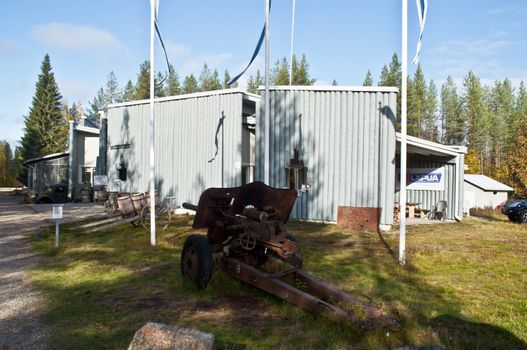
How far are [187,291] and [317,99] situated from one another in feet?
38.5

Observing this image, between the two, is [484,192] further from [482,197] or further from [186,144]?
[186,144]

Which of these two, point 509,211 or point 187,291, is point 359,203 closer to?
point 509,211

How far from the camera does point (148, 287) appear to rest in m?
7.21

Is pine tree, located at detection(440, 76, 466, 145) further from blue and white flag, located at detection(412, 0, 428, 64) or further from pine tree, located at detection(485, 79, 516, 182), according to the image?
blue and white flag, located at detection(412, 0, 428, 64)

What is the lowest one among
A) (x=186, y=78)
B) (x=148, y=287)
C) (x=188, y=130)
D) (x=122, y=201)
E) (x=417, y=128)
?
(x=148, y=287)

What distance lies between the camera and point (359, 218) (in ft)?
50.9

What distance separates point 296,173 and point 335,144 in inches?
75.4

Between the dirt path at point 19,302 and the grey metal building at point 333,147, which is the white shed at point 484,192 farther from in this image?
the dirt path at point 19,302

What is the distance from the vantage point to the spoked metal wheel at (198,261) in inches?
257

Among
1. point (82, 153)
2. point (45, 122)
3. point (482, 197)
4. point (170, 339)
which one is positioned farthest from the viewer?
point (45, 122)

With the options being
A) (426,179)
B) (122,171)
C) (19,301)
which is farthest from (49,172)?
(19,301)

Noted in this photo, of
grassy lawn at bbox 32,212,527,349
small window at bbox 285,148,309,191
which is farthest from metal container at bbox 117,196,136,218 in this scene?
small window at bbox 285,148,309,191

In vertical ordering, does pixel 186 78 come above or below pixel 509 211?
above

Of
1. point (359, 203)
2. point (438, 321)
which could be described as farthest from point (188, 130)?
point (438, 321)
